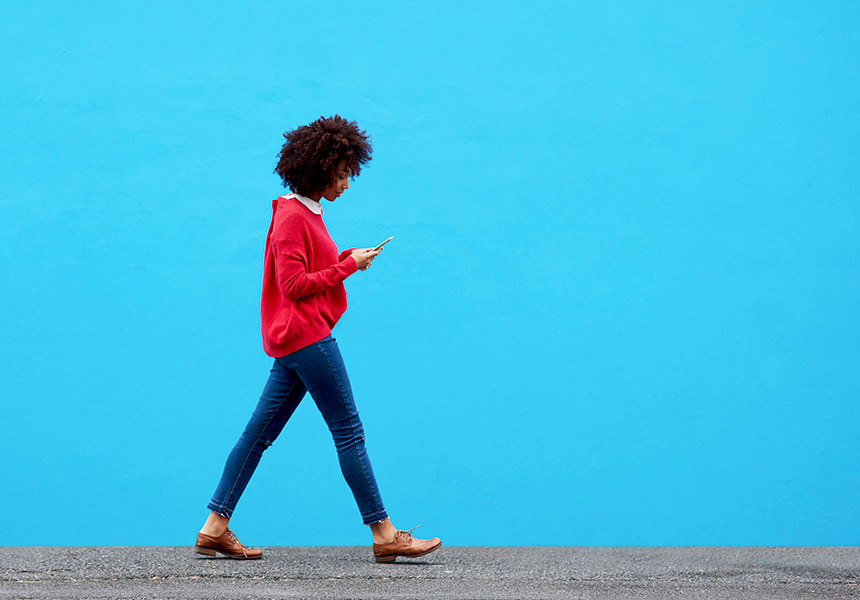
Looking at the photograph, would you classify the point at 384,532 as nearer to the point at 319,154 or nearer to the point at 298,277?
the point at 298,277

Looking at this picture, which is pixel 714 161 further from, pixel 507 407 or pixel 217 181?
pixel 217 181

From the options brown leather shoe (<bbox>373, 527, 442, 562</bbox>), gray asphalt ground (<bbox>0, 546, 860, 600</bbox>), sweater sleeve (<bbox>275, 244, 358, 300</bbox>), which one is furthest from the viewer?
brown leather shoe (<bbox>373, 527, 442, 562</bbox>)

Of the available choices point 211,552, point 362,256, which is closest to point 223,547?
point 211,552

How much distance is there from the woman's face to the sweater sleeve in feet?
0.78

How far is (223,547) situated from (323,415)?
1.71ft

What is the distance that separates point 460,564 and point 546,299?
1366 millimetres

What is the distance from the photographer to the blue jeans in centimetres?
244

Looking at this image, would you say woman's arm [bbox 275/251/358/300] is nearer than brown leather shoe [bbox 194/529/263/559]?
Yes

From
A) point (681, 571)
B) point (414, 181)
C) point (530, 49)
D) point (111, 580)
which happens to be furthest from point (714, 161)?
point (111, 580)

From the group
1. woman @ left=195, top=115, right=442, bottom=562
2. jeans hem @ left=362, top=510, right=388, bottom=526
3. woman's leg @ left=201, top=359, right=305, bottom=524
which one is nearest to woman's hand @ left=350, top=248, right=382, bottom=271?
woman @ left=195, top=115, right=442, bottom=562

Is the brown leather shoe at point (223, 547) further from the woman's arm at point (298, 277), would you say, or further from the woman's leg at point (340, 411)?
the woman's arm at point (298, 277)

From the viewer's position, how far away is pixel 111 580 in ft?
7.41

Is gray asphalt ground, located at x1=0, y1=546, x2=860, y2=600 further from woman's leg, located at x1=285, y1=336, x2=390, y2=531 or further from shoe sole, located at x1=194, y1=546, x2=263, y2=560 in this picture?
woman's leg, located at x1=285, y1=336, x2=390, y2=531

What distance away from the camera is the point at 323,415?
8.11ft
